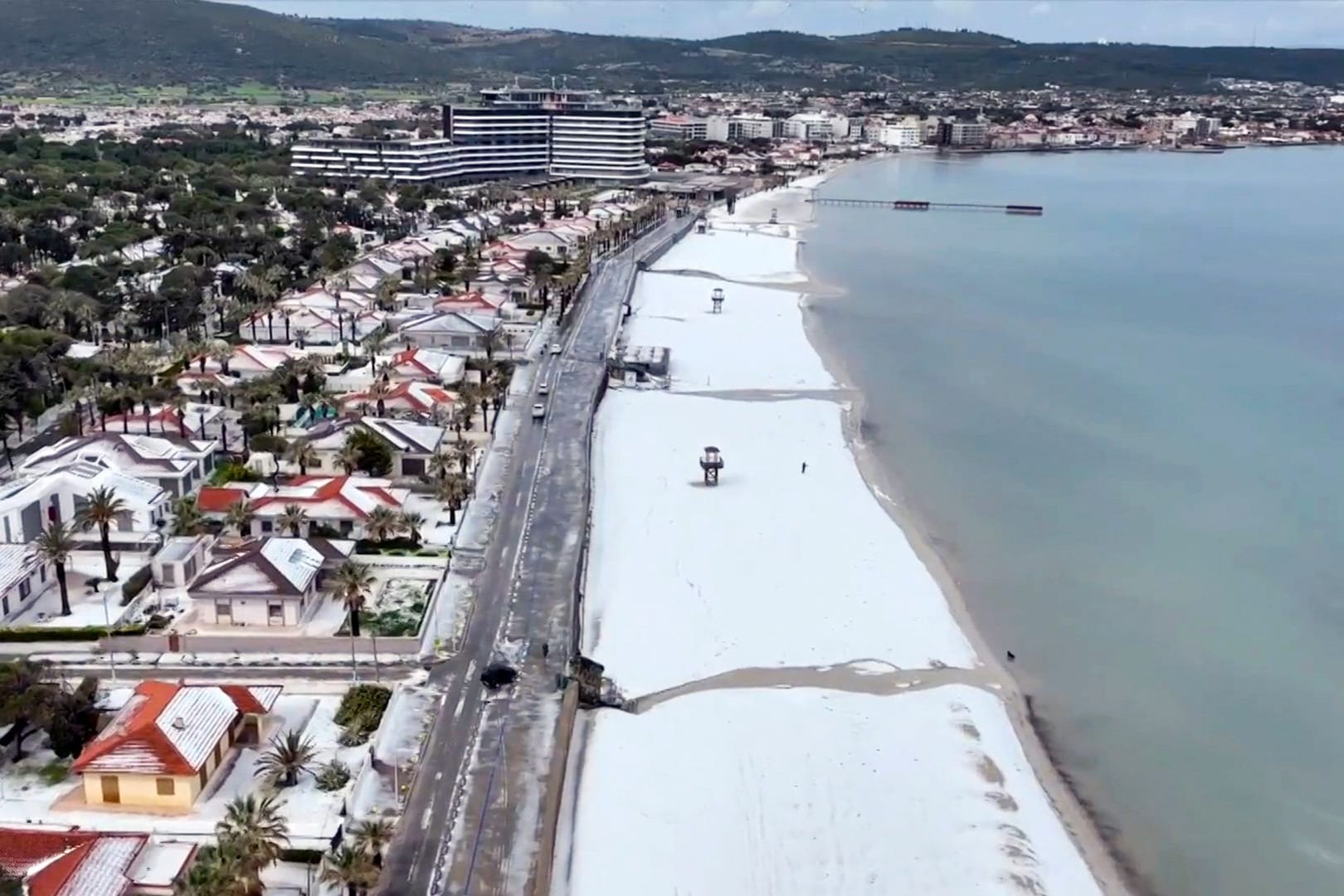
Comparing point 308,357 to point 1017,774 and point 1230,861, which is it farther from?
point 1230,861

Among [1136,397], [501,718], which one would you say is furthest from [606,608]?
[1136,397]

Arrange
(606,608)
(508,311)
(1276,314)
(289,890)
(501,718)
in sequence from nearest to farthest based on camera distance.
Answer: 1. (289,890)
2. (501,718)
3. (606,608)
4. (508,311)
5. (1276,314)

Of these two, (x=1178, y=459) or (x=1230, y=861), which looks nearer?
(x=1230, y=861)

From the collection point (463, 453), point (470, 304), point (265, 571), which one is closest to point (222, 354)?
point (470, 304)

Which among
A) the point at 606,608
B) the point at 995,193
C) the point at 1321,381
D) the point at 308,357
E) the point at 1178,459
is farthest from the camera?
the point at 995,193

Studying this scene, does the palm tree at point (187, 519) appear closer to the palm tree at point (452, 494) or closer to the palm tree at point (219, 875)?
the palm tree at point (452, 494)

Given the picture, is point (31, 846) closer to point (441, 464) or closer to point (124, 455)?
point (124, 455)

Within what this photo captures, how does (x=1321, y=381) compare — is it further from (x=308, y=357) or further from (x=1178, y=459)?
(x=308, y=357)

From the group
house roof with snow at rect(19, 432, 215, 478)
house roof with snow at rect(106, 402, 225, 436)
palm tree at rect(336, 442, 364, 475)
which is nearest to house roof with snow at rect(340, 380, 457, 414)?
house roof with snow at rect(106, 402, 225, 436)
